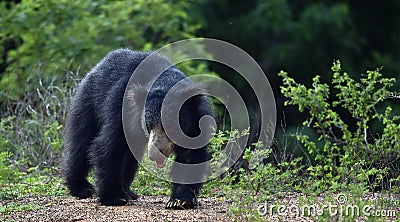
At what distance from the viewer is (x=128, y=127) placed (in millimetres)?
6516

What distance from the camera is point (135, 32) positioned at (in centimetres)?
1272

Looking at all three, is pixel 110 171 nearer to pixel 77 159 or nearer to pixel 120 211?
pixel 120 211

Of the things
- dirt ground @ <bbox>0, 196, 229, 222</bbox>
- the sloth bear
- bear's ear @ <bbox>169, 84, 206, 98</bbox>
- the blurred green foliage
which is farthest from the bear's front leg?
the blurred green foliage

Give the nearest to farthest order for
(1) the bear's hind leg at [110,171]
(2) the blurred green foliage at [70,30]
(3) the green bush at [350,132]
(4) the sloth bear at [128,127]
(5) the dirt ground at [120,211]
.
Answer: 1. (5) the dirt ground at [120,211]
2. (3) the green bush at [350,132]
3. (4) the sloth bear at [128,127]
4. (1) the bear's hind leg at [110,171]
5. (2) the blurred green foliage at [70,30]

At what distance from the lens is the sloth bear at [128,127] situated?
636cm

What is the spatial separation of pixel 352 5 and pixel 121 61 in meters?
13.0

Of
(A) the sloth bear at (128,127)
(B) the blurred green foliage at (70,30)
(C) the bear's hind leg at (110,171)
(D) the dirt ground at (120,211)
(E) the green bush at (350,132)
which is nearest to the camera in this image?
(D) the dirt ground at (120,211)

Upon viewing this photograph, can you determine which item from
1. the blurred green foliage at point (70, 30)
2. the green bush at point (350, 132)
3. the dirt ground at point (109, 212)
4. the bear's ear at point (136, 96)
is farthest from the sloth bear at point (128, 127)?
the blurred green foliage at point (70, 30)

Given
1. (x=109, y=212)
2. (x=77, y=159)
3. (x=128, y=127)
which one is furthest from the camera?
(x=77, y=159)

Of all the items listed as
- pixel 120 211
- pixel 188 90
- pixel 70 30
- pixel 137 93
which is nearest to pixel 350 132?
pixel 188 90

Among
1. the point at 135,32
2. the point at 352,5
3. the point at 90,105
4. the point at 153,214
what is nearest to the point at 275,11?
the point at 352,5

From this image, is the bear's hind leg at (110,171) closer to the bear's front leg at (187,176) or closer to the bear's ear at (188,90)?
the bear's front leg at (187,176)

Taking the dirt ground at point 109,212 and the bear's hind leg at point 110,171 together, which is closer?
the dirt ground at point 109,212

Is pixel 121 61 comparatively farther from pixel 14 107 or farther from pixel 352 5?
pixel 352 5
